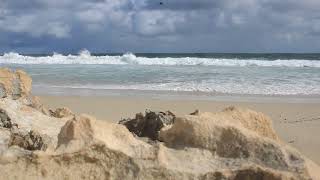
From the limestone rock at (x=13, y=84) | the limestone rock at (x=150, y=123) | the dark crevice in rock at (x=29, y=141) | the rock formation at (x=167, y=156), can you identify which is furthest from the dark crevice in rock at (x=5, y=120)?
the limestone rock at (x=13, y=84)

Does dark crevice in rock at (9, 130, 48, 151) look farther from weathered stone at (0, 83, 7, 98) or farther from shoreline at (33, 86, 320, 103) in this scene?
shoreline at (33, 86, 320, 103)

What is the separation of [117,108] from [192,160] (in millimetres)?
7550

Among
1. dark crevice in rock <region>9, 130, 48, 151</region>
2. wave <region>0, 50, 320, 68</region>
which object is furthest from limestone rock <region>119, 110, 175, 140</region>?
wave <region>0, 50, 320, 68</region>

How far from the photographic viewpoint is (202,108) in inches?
404

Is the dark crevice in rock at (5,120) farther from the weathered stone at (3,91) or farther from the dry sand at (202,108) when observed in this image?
the dry sand at (202,108)

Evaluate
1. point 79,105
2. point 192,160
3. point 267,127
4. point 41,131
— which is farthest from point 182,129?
point 79,105

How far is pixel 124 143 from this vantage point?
8.57 feet

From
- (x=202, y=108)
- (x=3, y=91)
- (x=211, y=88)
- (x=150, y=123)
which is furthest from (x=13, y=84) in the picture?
(x=211, y=88)

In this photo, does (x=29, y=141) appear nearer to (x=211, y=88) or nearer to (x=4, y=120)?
(x=4, y=120)

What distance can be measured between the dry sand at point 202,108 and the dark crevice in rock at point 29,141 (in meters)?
3.87

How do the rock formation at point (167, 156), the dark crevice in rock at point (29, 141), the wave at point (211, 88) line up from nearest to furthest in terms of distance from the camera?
the rock formation at point (167, 156)
the dark crevice in rock at point (29, 141)
the wave at point (211, 88)

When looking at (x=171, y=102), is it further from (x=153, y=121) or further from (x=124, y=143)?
(x=124, y=143)

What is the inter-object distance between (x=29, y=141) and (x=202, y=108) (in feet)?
24.3

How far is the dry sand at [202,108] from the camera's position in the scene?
709 centimetres
